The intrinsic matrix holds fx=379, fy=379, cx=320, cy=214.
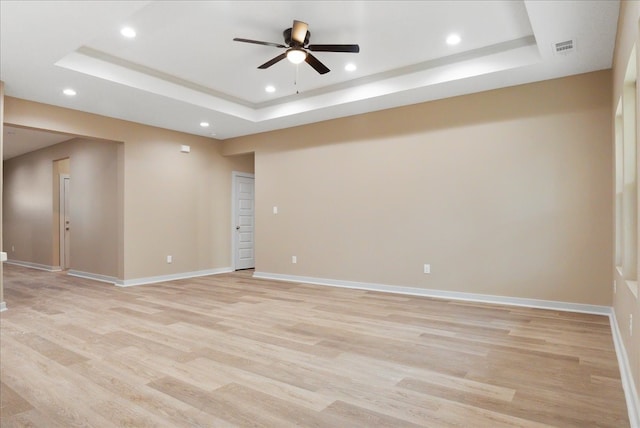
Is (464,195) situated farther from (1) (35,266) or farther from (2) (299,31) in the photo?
(1) (35,266)

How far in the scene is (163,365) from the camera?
2.73m

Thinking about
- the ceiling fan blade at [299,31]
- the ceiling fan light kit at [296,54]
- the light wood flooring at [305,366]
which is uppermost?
the ceiling fan blade at [299,31]

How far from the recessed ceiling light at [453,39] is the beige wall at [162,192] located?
4.96 m

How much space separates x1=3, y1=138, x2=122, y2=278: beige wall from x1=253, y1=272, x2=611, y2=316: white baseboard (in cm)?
311

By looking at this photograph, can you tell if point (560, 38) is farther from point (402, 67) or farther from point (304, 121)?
point (304, 121)

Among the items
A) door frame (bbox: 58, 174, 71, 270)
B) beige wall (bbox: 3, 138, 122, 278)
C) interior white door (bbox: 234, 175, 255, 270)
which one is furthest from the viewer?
door frame (bbox: 58, 174, 71, 270)

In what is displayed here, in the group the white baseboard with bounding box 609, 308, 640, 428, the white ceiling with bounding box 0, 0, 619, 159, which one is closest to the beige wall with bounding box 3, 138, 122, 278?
the white ceiling with bounding box 0, 0, 619, 159

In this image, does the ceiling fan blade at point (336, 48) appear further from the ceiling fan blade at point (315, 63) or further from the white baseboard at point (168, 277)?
the white baseboard at point (168, 277)

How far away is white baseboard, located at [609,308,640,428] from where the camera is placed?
74.2 inches

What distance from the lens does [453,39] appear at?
3941mm

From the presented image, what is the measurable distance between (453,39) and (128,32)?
3.27 meters

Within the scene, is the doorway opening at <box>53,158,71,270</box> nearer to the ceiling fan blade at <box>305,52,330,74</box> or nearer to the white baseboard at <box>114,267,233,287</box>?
the white baseboard at <box>114,267,233,287</box>

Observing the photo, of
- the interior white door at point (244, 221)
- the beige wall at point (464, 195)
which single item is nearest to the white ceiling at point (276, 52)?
the beige wall at point (464, 195)

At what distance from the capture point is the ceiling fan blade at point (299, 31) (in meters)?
3.39
